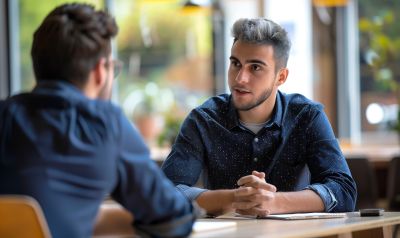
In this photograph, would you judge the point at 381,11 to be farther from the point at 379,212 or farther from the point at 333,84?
the point at 379,212

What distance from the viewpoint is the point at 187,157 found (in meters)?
3.20

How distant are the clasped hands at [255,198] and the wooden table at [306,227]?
0.05 m

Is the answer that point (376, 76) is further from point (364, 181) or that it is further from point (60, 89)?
point (60, 89)

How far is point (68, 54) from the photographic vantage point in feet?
6.92

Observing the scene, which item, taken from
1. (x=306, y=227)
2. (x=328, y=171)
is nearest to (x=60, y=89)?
(x=306, y=227)

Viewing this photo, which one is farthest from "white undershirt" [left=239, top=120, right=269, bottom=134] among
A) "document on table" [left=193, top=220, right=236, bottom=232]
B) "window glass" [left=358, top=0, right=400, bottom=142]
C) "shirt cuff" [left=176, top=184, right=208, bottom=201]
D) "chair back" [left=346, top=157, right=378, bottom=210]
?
"window glass" [left=358, top=0, right=400, bottom=142]

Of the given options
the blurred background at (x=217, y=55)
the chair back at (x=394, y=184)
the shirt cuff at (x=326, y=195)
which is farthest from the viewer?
the blurred background at (x=217, y=55)

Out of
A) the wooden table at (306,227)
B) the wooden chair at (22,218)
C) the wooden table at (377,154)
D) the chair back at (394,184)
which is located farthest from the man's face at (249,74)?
the wooden table at (377,154)

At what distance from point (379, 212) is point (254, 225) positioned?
1.49 feet

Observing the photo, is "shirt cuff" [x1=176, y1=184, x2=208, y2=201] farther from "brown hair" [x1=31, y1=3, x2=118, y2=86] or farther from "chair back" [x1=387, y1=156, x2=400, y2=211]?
"chair back" [x1=387, y1=156, x2=400, y2=211]

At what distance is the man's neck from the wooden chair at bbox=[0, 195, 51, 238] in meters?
1.45

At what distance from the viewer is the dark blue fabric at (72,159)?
6.59ft

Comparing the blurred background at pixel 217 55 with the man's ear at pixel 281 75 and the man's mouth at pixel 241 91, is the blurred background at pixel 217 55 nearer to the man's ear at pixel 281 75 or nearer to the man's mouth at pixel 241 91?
the man's ear at pixel 281 75

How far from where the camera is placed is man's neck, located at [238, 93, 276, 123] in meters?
3.25
